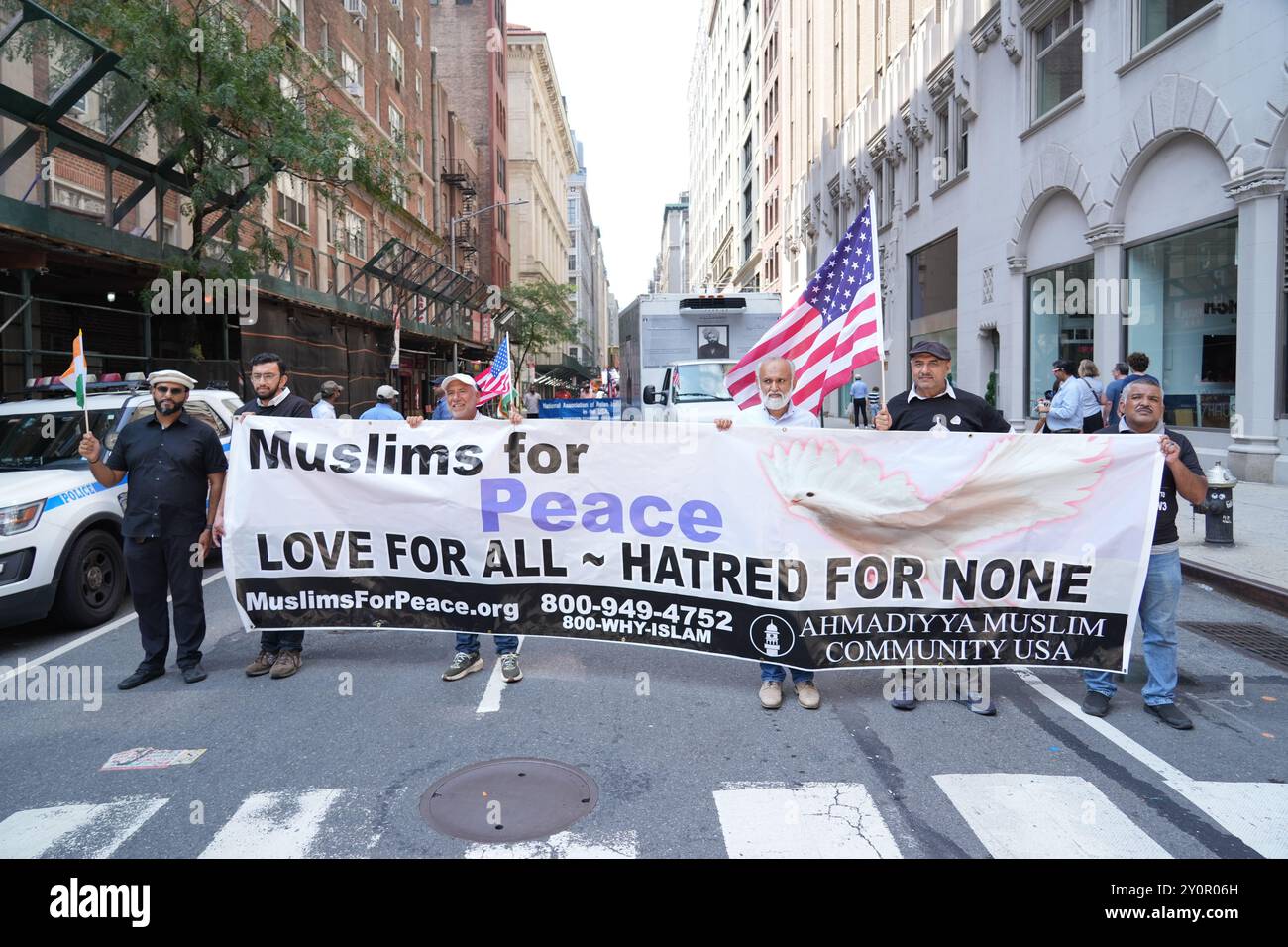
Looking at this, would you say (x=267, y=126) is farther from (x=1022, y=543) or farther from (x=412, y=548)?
(x=1022, y=543)

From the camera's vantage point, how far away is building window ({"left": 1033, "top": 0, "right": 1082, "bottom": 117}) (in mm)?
18734

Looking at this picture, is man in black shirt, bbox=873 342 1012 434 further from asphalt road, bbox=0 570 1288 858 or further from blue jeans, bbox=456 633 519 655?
blue jeans, bbox=456 633 519 655

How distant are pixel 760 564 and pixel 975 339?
2057 cm

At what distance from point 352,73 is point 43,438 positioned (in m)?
28.6

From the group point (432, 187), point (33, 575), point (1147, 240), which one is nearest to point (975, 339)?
point (1147, 240)

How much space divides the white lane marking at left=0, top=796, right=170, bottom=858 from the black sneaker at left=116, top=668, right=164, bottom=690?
1.75 metres

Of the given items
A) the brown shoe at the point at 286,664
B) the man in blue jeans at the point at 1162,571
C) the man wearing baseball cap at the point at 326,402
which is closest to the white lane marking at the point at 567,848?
the brown shoe at the point at 286,664

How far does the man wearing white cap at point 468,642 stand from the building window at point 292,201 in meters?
22.1

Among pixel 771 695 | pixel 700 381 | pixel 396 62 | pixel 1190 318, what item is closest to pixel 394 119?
pixel 396 62

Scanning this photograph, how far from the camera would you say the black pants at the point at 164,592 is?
5719 mm

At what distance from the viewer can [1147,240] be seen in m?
16.3
